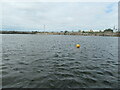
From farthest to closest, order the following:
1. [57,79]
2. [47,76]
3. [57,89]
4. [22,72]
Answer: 1. [22,72]
2. [47,76]
3. [57,79]
4. [57,89]

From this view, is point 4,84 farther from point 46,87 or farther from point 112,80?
point 112,80

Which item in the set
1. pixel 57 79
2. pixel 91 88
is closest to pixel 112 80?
pixel 91 88

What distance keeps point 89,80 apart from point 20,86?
5.37 meters

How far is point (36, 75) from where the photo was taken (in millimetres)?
7777

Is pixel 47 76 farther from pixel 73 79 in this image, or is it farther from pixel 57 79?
pixel 73 79

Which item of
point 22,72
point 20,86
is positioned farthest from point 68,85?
point 22,72

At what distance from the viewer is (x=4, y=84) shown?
6.27 meters

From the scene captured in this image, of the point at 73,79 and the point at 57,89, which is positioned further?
the point at 73,79

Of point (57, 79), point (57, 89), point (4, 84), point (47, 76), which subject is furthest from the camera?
point (47, 76)

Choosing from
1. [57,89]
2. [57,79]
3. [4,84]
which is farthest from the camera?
[57,79]

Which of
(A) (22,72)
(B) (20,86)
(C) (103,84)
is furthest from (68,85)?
(A) (22,72)

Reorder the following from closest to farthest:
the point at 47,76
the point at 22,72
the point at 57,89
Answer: the point at 57,89 → the point at 47,76 → the point at 22,72

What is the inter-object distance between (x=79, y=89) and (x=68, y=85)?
841 mm

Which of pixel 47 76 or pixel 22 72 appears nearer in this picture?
pixel 47 76
